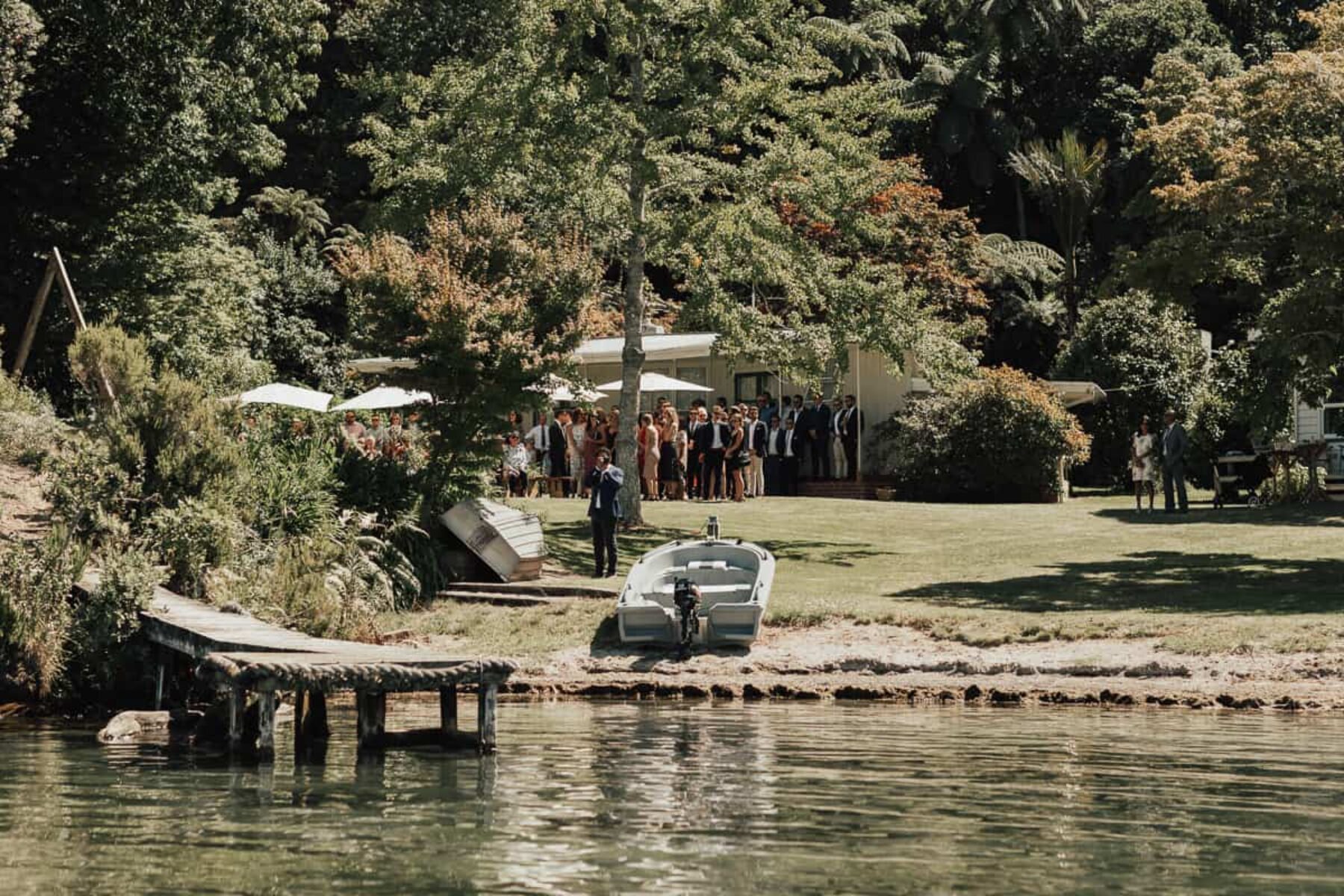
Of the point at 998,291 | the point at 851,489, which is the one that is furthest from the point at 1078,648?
the point at 998,291

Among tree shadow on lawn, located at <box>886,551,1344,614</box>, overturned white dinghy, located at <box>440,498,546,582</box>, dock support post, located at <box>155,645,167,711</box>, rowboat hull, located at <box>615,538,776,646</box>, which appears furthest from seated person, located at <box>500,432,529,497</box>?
dock support post, located at <box>155,645,167,711</box>

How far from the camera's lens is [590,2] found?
32.2 m

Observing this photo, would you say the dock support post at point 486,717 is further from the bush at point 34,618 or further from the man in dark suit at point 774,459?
the man in dark suit at point 774,459

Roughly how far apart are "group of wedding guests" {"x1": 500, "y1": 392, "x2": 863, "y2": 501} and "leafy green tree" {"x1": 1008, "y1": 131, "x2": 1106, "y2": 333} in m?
15.3

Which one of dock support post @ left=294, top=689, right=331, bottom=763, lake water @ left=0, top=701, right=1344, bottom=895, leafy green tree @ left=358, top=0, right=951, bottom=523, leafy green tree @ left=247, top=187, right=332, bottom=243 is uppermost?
leafy green tree @ left=247, top=187, right=332, bottom=243

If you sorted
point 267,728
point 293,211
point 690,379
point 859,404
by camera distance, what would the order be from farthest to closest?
point 293,211, point 690,379, point 859,404, point 267,728

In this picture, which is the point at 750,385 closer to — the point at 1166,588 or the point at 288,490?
the point at 1166,588

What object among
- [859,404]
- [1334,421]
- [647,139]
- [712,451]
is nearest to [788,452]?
[859,404]

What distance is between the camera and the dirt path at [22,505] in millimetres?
23859

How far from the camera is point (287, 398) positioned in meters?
33.5

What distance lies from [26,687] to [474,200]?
14095 millimetres

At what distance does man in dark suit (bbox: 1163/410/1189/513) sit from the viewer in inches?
1412

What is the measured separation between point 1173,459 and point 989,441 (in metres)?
5.10

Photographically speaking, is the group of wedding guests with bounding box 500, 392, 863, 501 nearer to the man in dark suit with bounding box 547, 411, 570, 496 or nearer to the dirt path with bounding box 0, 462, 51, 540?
the man in dark suit with bounding box 547, 411, 570, 496
